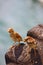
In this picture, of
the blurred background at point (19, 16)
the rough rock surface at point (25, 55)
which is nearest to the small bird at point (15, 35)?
the rough rock surface at point (25, 55)

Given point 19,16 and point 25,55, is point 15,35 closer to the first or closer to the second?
point 25,55

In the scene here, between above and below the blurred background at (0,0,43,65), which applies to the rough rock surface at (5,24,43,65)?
below

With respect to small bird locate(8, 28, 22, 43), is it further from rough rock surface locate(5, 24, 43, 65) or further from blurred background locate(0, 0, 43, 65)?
blurred background locate(0, 0, 43, 65)

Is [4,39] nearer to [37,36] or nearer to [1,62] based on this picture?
[1,62]

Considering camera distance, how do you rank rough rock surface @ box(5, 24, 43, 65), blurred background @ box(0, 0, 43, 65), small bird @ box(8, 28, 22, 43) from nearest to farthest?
rough rock surface @ box(5, 24, 43, 65) → small bird @ box(8, 28, 22, 43) → blurred background @ box(0, 0, 43, 65)

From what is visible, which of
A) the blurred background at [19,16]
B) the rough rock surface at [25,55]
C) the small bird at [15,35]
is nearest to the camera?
the rough rock surface at [25,55]

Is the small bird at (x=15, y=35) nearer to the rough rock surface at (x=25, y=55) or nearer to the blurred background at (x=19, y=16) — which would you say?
the rough rock surface at (x=25, y=55)

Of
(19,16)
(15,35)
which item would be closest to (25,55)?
(15,35)

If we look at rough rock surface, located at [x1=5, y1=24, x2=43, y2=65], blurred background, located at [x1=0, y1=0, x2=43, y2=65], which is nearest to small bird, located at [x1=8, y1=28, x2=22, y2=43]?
rough rock surface, located at [x1=5, y1=24, x2=43, y2=65]
